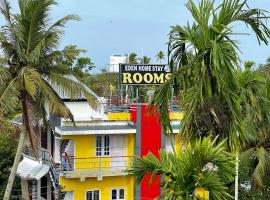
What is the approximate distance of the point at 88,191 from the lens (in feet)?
91.4

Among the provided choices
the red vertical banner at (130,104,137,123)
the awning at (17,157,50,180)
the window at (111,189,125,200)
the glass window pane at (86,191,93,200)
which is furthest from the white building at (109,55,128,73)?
the glass window pane at (86,191,93,200)

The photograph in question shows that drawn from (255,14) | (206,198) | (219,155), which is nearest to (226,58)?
(255,14)


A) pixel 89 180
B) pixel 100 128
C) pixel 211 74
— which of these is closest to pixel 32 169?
pixel 89 180

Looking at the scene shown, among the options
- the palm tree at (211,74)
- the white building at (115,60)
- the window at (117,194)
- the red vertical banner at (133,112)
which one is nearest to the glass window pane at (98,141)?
the red vertical banner at (133,112)

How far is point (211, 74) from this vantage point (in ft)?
35.9

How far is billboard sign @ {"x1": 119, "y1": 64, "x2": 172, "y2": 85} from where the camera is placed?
91.6 ft

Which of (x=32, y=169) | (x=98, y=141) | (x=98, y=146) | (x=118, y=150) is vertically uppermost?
(x=98, y=141)

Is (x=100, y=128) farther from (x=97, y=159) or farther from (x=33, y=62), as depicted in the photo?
(x=33, y=62)

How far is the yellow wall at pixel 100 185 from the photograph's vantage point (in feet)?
89.8

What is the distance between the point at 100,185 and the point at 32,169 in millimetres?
4194

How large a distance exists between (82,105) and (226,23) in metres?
20.2

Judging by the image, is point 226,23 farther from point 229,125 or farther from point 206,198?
point 206,198

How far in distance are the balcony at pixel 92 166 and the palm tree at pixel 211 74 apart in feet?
50.7

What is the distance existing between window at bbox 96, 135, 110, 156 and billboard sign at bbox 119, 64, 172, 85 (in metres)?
3.07
